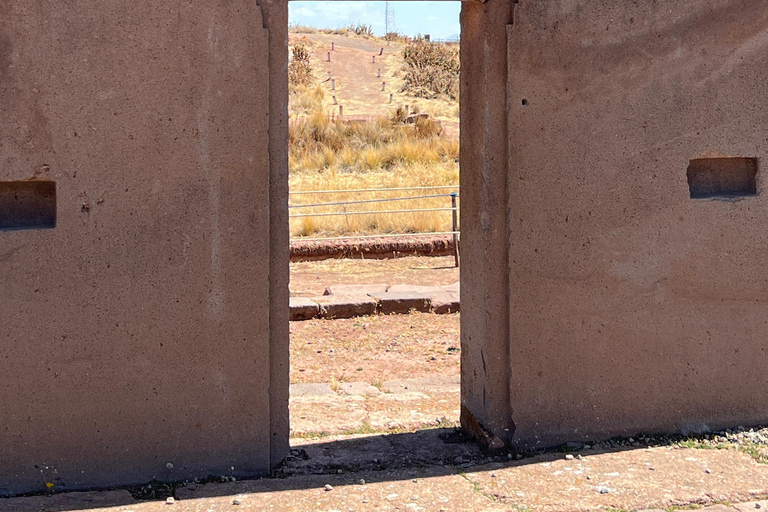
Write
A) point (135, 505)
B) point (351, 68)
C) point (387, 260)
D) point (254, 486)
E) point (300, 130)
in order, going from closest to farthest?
point (135, 505) < point (254, 486) < point (387, 260) < point (300, 130) < point (351, 68)

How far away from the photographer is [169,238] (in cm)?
359

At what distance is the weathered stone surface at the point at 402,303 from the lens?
327 inches

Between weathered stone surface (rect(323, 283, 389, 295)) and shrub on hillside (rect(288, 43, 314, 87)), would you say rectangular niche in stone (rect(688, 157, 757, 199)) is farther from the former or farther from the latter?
shrub on hillside (rect(288, 43, 314, 87))

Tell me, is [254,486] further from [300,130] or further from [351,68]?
[351,68]

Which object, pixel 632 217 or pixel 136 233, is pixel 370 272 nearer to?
pixel 632 217

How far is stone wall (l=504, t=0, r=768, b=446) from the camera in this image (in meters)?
3.98

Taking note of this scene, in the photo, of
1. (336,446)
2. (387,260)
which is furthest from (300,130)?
(336,446)

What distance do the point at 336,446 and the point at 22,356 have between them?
1634 millimetres

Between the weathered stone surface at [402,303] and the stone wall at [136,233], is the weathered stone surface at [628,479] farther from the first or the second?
the weathered stone surface at [402,303]

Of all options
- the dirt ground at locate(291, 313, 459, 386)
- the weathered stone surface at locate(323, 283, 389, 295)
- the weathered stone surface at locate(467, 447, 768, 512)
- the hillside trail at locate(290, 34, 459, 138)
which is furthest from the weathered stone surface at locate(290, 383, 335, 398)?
the hillside trail at locate(290, 34, 459, 138)

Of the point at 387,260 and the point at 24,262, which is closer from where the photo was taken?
the point at 24,262

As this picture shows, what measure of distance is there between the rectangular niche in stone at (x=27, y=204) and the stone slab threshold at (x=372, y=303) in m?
4.58

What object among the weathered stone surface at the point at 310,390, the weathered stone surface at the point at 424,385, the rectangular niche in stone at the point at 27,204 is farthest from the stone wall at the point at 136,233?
the weathered stone surface at the point at 424,385

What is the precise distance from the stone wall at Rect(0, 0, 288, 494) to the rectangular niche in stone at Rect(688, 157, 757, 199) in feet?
6.88
